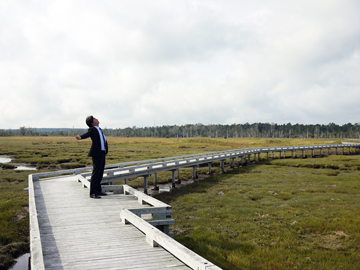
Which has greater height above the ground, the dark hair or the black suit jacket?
the dark hair

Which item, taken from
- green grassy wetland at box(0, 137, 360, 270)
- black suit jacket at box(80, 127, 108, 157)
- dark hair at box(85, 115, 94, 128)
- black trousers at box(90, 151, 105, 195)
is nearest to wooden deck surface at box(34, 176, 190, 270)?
black trousers at box(90, 151, 105, 195)

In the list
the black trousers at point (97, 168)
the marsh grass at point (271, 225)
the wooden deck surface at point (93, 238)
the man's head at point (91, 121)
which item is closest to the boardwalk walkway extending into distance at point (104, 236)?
the wooden deck surface at point (93, 238)

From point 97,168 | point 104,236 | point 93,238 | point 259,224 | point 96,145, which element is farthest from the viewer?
point 259,224

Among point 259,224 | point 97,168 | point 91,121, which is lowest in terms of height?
point 259,224

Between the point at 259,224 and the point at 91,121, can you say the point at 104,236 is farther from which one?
the point at 259,224

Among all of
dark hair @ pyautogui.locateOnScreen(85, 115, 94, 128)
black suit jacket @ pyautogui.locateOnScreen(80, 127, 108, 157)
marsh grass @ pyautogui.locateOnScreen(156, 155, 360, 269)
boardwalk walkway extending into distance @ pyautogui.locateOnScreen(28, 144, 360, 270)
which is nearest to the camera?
boardwalk walkway extending into distance @ pyautogui.locateOnScreen(28, 144, 360, 270)

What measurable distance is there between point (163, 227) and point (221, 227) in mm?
4150

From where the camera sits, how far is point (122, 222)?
6930mm

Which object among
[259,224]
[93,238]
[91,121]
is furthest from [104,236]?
[259,224]

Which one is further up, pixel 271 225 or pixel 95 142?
→ pixel 95 142

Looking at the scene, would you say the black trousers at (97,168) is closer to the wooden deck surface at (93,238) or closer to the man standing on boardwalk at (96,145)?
the man standing on boardwalk at (96,145)

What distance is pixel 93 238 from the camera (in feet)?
19.1

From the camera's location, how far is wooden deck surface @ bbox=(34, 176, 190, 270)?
4594 mm

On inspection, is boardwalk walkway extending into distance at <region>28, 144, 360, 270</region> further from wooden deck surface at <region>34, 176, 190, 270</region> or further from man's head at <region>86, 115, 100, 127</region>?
man's head at <region>86, 115, 100, 127</region>
